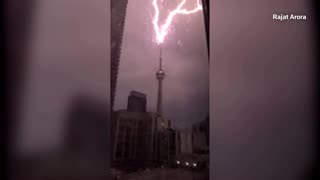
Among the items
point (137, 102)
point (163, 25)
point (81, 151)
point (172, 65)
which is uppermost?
point (163, 25)

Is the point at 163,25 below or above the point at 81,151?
above

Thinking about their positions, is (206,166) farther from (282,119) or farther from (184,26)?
(184,26)

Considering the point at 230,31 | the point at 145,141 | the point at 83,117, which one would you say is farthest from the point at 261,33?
the point at 83,117

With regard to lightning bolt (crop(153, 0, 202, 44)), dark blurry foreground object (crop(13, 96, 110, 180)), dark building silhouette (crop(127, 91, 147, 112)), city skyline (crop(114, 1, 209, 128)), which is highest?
lightning bolt (crop(153, 0, 202, 44))

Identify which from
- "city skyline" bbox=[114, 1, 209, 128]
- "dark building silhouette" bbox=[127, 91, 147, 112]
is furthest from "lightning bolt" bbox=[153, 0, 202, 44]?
"dark building silhouette" bbox=[127, 91, 147, 112]

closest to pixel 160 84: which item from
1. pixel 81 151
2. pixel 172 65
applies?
pixel 172 65

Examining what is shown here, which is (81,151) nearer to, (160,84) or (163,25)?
(160,84)

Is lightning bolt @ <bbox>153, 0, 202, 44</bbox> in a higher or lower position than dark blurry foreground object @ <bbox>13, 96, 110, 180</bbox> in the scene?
higher

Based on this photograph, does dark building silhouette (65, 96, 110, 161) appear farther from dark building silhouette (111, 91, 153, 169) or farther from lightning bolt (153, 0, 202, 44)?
lightning bolt (153, 0, 202, 44)

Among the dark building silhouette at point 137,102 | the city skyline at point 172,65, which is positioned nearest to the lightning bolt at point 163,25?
the city skyline at point 172,65
